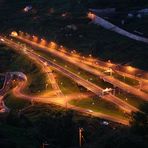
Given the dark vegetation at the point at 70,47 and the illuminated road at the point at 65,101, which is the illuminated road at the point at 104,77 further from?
the illuminated road at the point at 65,101

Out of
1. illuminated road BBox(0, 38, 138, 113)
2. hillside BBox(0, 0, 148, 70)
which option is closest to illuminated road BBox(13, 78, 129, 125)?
illuminated road BBox(0, 38, 138, 113)

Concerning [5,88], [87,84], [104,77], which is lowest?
[5,88]

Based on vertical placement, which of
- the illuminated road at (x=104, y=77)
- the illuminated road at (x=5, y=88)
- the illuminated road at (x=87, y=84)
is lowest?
the illuminated road at (x=5, y=88)

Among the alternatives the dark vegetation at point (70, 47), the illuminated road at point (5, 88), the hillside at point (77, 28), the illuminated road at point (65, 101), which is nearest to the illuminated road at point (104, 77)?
the hillside at point (77, 28)

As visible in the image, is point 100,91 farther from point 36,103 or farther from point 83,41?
point 83,41

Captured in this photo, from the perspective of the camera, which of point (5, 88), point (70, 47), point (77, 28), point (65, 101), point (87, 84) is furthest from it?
point (77, 28)

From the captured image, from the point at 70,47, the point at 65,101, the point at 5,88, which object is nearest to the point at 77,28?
the point at 70,47

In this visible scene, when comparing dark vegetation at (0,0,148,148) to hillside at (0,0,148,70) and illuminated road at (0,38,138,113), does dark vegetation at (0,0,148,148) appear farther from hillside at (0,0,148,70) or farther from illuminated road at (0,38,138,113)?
illuminated road at (0,38,138,113)

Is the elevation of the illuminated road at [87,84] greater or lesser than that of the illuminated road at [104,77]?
lesser

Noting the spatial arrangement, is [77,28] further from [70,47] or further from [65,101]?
[65,101]


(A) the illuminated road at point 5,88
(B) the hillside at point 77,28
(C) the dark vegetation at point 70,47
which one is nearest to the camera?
(C) the dark vegetation at point 70,47

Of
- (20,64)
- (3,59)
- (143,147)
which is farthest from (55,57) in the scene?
(143,147)

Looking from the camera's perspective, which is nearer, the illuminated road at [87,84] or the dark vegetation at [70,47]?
the dark vegetation at [70,47]
